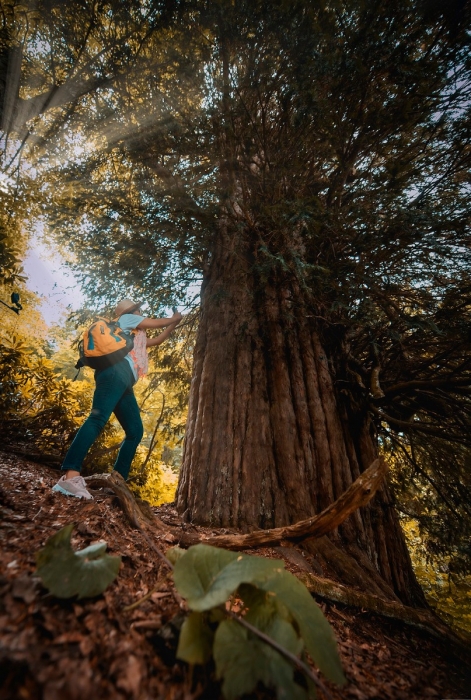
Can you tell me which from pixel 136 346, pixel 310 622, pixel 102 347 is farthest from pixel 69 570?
pixel 136 346

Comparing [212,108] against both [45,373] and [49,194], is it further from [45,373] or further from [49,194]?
[49,194]

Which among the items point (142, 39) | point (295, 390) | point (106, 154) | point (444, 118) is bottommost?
point (295, 390)

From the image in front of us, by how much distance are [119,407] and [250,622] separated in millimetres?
2554

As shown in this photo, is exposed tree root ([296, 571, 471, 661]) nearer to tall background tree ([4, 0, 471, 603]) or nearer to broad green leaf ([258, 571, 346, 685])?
tall background tree ([4, 0, 471, 603])

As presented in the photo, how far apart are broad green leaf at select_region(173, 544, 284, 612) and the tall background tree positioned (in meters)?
1.67

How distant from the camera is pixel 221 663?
0.67 metres

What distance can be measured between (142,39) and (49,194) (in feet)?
11.7

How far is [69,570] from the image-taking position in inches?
32.4

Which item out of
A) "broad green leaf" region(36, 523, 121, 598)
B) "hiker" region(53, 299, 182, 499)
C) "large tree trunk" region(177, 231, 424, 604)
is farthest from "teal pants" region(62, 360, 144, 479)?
"broad green leaf" region(36, 523, 121, 598)

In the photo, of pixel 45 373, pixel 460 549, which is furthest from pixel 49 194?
pixel 460 549

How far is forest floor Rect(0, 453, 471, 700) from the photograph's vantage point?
0.60 meters

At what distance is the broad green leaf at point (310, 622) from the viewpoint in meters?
0.70

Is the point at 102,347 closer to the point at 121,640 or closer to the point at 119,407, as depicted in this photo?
the point at 119,407

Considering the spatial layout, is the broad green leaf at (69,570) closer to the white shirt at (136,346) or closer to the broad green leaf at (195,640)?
the broad green leaf at (195,640)
